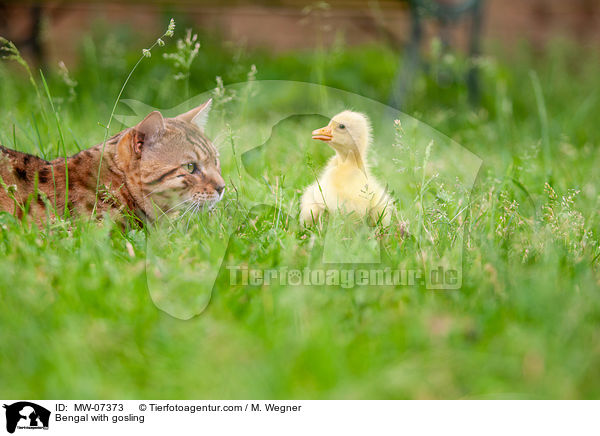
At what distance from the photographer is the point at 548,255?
1.47 metres

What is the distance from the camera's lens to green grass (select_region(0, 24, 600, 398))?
42.3 inches

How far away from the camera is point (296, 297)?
4.07 ft

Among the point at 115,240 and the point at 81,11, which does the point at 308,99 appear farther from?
the point at 81,11

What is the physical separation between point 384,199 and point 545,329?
0.64 metres

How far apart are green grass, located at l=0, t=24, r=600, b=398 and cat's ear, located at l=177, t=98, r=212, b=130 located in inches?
2.4

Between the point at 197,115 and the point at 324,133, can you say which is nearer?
the point at 324,133

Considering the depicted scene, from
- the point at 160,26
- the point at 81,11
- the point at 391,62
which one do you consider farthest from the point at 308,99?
the point at 81,11

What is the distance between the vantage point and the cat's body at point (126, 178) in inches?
64.1

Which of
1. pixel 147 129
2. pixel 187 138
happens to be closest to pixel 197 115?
pixel 187 138

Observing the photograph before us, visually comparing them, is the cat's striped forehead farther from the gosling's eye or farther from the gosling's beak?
the gosling's beak
